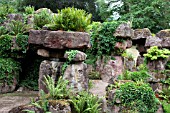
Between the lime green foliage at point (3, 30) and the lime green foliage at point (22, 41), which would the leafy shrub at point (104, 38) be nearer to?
the lime green foliage at point (22, 41)

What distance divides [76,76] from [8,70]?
4.19m

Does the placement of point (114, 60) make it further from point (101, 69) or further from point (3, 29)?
point (3, 29)

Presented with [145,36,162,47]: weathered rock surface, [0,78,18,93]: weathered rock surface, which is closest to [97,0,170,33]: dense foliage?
[145,36,162,47]: weathered rock surface

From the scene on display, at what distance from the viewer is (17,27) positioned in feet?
34.4

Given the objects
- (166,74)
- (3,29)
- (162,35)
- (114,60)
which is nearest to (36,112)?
(3,29)

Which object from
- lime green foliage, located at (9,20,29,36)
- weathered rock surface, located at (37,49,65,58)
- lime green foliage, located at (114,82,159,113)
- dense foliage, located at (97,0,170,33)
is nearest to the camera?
lime green foliage, located at (114,82,159,113)

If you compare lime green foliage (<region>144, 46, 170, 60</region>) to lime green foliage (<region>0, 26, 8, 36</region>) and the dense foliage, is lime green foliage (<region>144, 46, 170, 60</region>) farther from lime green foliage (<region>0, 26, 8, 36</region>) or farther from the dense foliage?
the dense foliage

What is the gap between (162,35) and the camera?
13695mm

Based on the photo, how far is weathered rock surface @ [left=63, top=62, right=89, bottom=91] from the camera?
302 inches

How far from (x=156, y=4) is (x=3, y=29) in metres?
14.5

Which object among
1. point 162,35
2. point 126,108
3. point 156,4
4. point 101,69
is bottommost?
point 126,108

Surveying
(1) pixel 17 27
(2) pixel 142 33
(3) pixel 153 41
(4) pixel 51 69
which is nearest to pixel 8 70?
(1) pixel 17 27

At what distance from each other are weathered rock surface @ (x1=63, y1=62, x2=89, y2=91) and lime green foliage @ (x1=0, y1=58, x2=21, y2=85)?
3901mm

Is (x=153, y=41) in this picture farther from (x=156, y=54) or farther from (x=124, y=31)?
(x=124, y=31)
